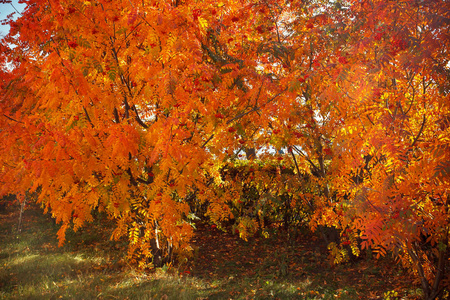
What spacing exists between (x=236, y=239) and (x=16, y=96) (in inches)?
235

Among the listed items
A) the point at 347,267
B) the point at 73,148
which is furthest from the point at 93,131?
the point at 347,267

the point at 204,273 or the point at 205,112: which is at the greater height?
the point at 205,112

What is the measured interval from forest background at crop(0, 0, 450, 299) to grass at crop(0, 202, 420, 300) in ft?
1.76

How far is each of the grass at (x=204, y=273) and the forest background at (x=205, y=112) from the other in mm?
536

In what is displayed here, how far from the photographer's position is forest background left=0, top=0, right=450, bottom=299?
3496 mm

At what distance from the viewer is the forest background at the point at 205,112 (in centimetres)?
350

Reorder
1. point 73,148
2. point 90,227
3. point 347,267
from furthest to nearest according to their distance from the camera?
point 90,227
point 347,267
point 73,148

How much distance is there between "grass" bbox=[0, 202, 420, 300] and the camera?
4.95 meters

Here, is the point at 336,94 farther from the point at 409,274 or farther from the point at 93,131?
the point at 409,274

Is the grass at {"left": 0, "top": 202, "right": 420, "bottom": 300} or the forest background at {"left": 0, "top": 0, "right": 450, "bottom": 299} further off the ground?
the forest background at {"left": 0, "top": 0, "right": 450, "bottom": 299}

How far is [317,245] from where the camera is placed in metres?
7.48

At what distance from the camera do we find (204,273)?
6332 millimetres

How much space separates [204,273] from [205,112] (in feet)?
11.9

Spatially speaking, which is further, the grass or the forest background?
the grass
